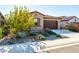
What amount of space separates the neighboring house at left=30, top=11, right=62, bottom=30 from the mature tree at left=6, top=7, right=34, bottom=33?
2.8 inches

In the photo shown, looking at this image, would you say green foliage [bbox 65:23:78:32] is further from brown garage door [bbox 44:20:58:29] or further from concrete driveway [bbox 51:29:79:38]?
brown garage door [bbox 44:20:58:29]

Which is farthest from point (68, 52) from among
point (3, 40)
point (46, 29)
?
point (3, 40)

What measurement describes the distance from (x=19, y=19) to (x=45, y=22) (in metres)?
0.36

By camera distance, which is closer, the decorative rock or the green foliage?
the decorative rock

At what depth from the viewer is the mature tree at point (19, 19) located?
299cm

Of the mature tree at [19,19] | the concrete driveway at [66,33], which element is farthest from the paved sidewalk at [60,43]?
the mature tree at [19,19]

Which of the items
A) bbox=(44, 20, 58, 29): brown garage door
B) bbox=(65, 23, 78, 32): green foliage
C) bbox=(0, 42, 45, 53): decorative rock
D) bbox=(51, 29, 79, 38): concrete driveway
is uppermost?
bbox=(44, 20, 58, 29): brown garage door

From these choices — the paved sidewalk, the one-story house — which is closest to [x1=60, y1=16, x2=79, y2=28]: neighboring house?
the one-story house

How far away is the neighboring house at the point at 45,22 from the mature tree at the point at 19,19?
7 centimetres

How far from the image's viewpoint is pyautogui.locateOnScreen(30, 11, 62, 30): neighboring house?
3012mm

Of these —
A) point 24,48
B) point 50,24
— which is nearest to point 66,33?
point 50,24

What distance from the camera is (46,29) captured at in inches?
120
